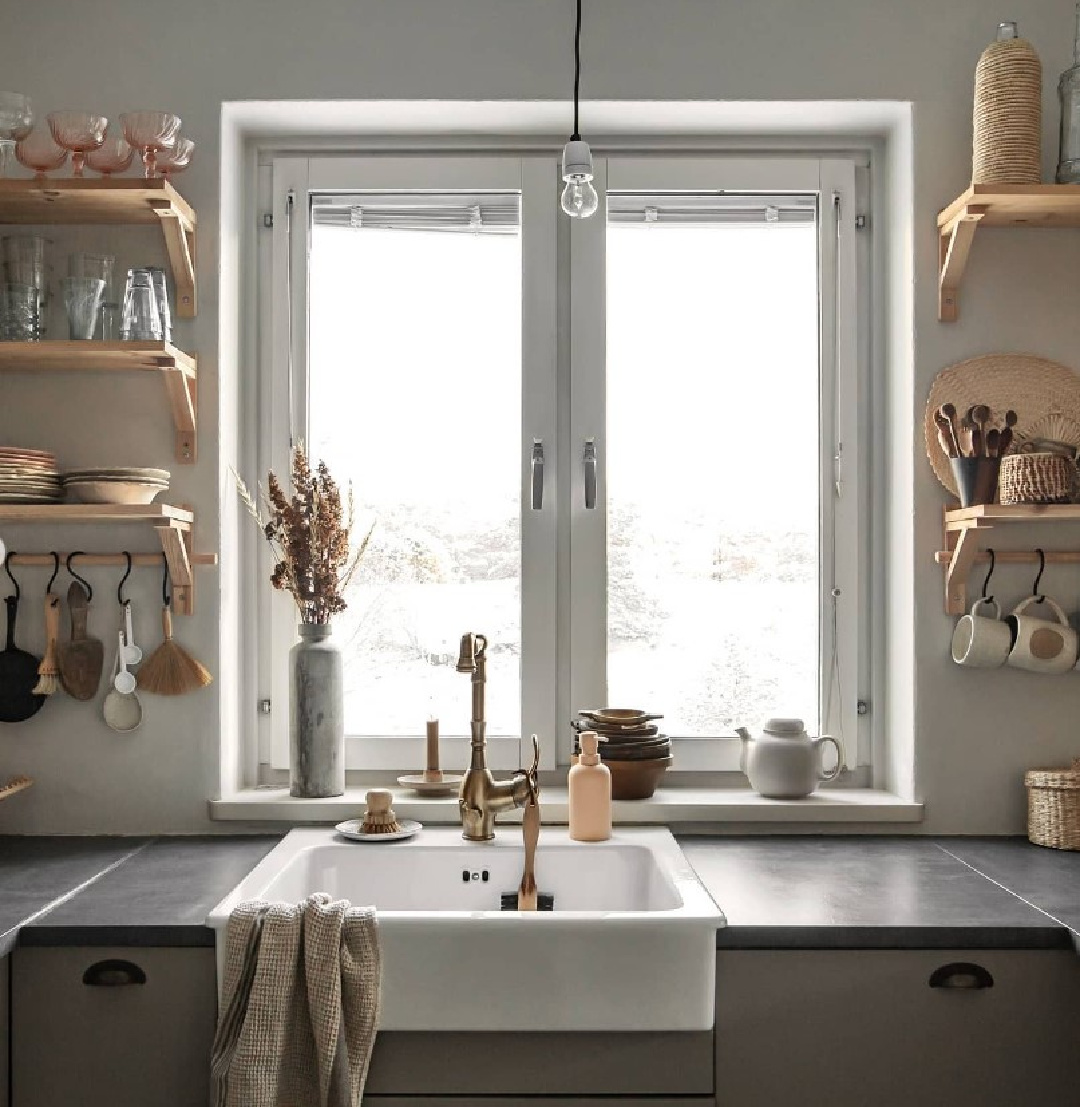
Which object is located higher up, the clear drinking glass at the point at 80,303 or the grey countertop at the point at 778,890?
the clear drinking glass at the point at 80,303

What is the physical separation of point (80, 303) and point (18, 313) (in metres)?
0.11

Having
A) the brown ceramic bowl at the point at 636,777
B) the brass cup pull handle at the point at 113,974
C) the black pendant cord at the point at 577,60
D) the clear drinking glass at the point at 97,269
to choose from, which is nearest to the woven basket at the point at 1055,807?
the brown ceramic bowl at the point at 636,777

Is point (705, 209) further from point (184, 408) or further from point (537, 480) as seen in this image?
point (184, 408)

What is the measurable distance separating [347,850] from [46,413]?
1.01 m

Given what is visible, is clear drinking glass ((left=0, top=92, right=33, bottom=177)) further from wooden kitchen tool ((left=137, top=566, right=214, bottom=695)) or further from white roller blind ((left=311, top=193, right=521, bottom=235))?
wooden kitchen tool ((left=137, top=566, right=214, bottom=695))

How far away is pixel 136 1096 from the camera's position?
67.9 inches

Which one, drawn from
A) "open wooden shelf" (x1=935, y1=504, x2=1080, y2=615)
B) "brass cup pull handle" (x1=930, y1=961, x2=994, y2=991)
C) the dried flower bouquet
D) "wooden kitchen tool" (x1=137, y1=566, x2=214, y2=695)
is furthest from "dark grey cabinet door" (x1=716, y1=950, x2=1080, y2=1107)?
"wooden kitchen tool" (x1=137, y1=566, x2=214, y2=695)

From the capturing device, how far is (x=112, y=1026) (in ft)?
5.68

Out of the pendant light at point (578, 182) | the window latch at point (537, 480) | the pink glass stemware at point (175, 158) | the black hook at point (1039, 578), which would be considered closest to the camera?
the pendant light at point (578, 182)

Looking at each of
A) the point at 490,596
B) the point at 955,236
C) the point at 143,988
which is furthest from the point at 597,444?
the point at 143,988

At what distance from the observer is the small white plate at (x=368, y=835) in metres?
2.15

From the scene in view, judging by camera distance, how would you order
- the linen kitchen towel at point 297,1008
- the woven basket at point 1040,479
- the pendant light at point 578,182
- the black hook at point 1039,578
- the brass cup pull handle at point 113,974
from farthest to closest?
the black hook at point 1039,578 → the woven basket at point 1040,479 → the pendant light at point 578,182 → the brass cup pull handle at point 113,974 → the linen kitchen towel at point 297,1008

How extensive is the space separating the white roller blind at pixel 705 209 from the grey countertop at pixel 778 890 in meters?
1.23

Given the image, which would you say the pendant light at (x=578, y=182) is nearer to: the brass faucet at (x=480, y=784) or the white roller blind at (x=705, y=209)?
the white roller blind at (x=705, y=209)
